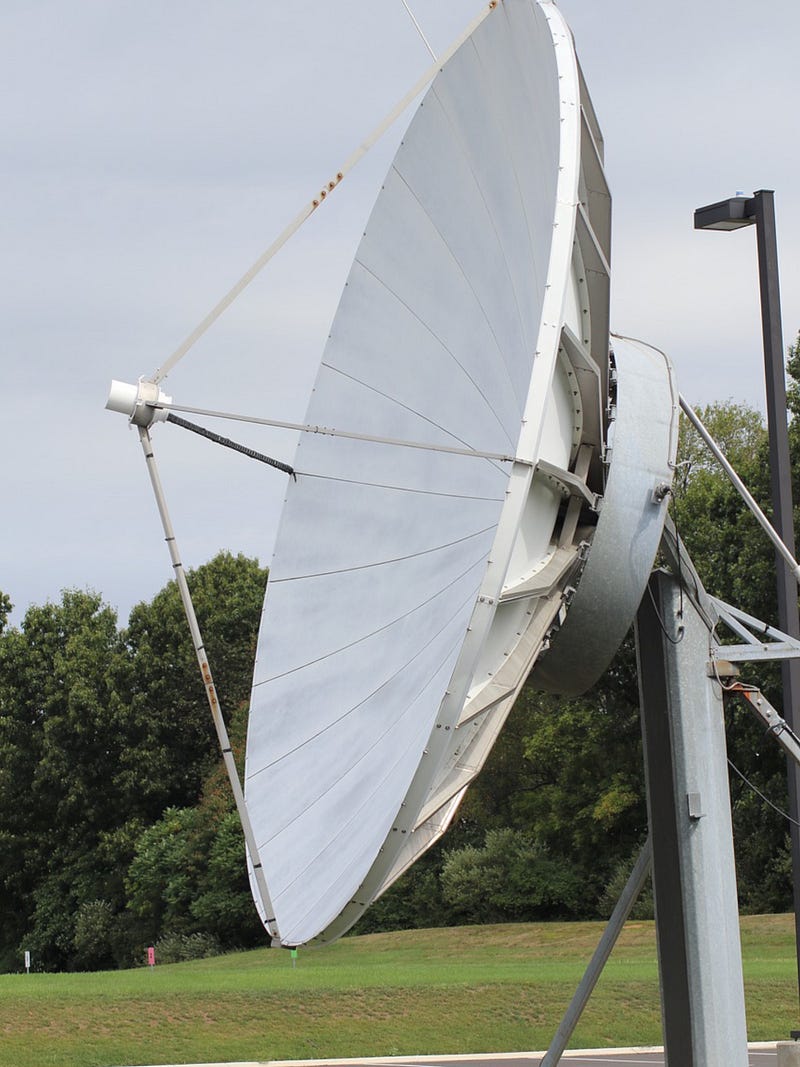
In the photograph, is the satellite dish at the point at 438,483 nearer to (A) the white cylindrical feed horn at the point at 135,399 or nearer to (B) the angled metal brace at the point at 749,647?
(A) the white cylindrical feed horn at the point at 135,399

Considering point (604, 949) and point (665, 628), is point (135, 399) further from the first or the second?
point (604, 949)

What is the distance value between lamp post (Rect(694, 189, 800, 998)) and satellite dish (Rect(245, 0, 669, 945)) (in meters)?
3.45

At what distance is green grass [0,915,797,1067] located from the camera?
2022 centimetres

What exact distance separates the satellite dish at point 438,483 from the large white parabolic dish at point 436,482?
19 mm

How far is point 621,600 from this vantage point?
9.97 m

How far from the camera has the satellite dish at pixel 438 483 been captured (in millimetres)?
8547

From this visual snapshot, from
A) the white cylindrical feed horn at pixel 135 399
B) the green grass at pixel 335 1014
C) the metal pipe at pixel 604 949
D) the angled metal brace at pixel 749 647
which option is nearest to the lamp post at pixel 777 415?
the angled metal brace at pixel 749 647

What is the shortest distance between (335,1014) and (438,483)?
42.5 ft

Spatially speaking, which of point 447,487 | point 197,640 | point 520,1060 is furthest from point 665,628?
point 520,1060

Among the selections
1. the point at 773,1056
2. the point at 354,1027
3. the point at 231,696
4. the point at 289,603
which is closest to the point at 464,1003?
the point at 354,1027

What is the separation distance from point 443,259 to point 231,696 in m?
45.9

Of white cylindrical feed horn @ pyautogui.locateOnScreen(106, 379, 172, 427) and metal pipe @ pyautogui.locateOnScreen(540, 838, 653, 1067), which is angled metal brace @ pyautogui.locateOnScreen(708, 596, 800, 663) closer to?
metal pipe @ pyautogui.locateOnScreen(540, 838, 653, 1067)

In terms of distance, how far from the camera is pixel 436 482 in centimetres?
1134

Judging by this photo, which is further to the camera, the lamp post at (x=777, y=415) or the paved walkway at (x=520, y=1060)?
the paved walkway at (x=520, y=1060)
